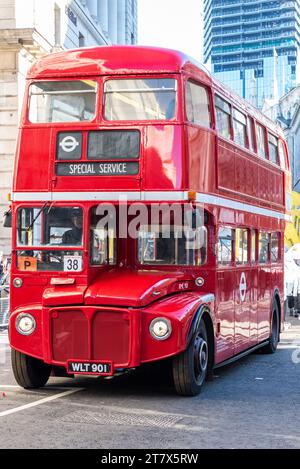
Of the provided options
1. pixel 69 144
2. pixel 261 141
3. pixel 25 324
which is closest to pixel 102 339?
pixel 25 324

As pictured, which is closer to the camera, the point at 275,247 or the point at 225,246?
the point at 225,246

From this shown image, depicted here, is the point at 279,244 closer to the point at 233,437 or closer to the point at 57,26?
the point at 233,437

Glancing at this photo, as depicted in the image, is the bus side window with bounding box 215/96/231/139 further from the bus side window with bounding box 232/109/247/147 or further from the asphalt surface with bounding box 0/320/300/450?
the asphalt surface with bounding box 0/320/300/450

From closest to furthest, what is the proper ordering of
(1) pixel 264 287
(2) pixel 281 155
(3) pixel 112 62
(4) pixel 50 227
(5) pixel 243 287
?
(4) pixel 50 227 < (3) pixel 112 62 < (5) pixel 243 287 < (1) pixel 264 287 < (2) pixel 281 155

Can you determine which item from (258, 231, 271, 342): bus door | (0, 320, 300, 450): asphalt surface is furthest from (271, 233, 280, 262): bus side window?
(0, 320, 300, 450): asphalt surface

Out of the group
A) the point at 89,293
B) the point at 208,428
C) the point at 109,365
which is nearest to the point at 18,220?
the point at 89,293

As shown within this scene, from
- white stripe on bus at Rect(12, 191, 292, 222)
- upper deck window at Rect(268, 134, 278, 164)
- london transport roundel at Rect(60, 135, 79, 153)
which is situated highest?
upper deck window at Rect(268, 134, 278, 164)

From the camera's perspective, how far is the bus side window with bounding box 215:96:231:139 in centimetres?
1235

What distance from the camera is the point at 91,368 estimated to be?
399 inches

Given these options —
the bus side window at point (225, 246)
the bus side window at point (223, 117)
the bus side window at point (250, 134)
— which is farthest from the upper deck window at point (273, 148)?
the bus side window at point (225, 246)

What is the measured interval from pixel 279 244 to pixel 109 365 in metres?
8.31

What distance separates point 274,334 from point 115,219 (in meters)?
6.72

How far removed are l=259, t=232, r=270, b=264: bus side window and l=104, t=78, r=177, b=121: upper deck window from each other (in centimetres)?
519

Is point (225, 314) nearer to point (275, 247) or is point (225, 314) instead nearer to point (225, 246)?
point (225, 246)
